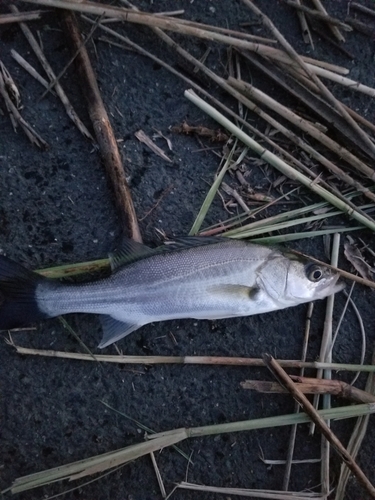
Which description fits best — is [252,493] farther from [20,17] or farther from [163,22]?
[20,17]

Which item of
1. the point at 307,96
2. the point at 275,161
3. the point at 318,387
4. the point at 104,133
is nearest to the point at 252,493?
the point at 318,387

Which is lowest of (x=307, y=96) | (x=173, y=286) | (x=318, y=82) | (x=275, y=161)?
(x=173, y=286)

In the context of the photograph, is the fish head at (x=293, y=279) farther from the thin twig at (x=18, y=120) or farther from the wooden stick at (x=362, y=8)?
the wooden stick at (x=362, y=8)

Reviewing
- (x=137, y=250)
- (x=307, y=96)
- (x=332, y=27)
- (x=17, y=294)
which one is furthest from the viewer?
(x=332, y=27)

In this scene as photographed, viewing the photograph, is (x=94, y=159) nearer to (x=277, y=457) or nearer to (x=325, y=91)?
(x=325, y=91)

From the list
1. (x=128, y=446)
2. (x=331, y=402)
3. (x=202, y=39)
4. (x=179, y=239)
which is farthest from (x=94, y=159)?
(x=331, y=402)

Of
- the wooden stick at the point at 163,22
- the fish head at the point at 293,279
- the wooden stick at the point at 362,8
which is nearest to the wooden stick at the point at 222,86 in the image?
the wooden stick at the point at 163,22

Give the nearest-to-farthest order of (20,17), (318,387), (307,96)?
(318,387) < (20,17) < (307,96)
